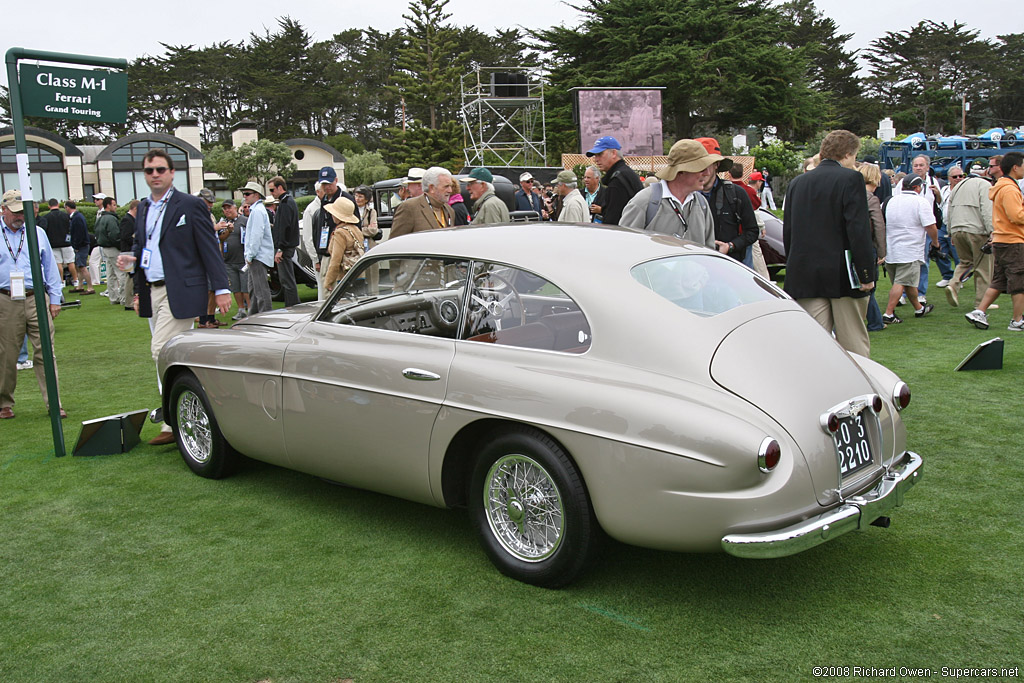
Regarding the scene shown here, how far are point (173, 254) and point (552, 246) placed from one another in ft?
11.5

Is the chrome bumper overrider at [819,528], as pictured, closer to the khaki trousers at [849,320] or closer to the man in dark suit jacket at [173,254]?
the khaki trousers at [849,320]

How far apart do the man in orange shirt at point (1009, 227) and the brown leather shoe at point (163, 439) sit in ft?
27.5

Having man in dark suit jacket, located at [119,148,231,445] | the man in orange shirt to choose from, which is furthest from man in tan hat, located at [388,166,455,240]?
the man in orange shirt

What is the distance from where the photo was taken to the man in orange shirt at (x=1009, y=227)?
8852 mm

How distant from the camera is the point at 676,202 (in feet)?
19.7

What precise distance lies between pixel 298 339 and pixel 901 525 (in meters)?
3.29

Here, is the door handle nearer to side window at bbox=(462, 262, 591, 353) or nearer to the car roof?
side window at bbox=(462, 262, 591, 353)

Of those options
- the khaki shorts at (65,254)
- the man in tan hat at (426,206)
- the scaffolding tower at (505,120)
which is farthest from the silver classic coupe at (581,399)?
the scaffolding tower at (505,120)

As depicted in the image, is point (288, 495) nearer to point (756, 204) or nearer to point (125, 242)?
point (756, 204)

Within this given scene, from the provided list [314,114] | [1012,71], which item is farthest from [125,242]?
[1012,71]

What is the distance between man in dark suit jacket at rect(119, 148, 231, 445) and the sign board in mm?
459

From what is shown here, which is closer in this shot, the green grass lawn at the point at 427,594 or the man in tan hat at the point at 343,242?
the green grass lawn at the point at 427,594

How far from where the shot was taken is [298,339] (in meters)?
4.66

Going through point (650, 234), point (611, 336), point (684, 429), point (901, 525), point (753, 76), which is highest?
point (753, 76)
